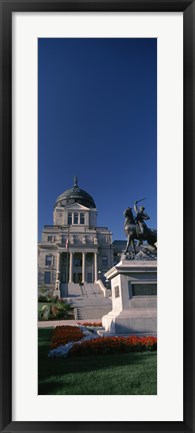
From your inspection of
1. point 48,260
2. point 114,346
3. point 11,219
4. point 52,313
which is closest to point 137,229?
point 114,346

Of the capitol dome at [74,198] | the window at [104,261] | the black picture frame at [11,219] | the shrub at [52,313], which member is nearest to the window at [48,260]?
the window at [104,261]

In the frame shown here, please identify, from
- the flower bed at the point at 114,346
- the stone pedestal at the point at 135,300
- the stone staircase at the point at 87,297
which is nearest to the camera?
the flower bed at the point at 114,346

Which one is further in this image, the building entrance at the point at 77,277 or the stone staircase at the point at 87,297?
the building entrance at the point at 77,277

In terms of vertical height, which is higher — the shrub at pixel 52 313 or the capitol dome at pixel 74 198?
the capitol dome at pixel 74 198

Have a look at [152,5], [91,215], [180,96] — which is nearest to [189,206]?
[180,96]

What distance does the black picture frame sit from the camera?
422 centimetres

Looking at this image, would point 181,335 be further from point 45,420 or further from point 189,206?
point 45,420

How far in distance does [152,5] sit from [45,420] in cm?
557

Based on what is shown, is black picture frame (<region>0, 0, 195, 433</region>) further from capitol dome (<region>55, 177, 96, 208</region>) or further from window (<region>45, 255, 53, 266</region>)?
capitol dome (<region>55, 177, 96, 208</region>)

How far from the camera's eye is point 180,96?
4.61 metres

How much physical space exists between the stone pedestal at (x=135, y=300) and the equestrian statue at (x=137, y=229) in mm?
655

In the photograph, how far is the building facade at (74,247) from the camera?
5712 cm

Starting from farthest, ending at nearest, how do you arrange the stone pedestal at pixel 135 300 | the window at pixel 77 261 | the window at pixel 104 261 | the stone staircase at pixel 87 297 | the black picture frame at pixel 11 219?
the window at pixel 104 261
the window at pixel 77 261
the stone staircase at pixel 87 297
the stone pedestal at pixel 135 300
the black picture frame at pixel 11 219

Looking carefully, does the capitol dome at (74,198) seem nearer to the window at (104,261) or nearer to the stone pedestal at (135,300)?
the window at (104,261)
